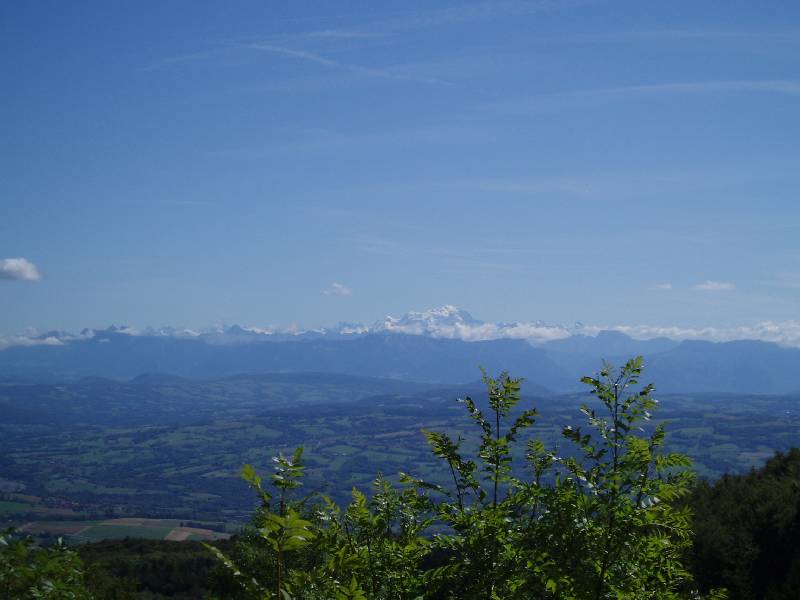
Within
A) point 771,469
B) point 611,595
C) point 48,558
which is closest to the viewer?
point 48,558

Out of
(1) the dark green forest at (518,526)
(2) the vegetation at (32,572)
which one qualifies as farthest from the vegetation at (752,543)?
(2) the vegetation at (32,572)

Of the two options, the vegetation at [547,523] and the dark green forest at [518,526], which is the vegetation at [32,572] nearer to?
the dark green forest at [518,526]

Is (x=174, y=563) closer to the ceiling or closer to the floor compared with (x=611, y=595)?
closer to the floor

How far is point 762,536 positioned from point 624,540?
34.0 meters

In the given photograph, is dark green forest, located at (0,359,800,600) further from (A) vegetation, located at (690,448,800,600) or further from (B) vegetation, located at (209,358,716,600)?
(A) vegetation, located at (690,448,800,600)

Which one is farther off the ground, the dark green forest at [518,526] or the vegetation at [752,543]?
the dark green forest at [518,526]

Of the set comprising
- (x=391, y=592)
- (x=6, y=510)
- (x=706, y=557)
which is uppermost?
(x=391, y=592)

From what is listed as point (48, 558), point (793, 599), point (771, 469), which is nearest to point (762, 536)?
point (793, 599)

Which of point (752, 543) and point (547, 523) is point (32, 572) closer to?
point (547, 523)

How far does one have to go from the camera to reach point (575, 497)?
7297 mm

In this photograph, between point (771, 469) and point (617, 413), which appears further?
point (771, 469)

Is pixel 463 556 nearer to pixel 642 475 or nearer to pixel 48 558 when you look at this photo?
pixel 642 475

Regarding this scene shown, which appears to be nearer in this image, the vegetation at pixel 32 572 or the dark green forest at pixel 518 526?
the vegetation at pixel 32 572

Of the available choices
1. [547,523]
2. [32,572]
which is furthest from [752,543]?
[32,572]
